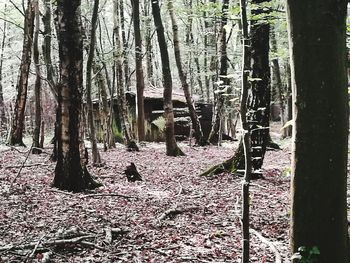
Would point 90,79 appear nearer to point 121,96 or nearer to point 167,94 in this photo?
point 167,94

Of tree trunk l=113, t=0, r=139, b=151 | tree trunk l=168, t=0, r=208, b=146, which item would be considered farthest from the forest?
tree trunk l=168, t=0, r=208, b=146

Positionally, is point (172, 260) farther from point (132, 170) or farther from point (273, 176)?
point (273, 176)

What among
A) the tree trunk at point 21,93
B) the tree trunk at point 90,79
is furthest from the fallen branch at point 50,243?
the tree trunk at point 21,93

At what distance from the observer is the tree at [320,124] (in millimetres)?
2908

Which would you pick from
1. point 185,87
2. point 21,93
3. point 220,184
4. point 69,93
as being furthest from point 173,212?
point 21,93

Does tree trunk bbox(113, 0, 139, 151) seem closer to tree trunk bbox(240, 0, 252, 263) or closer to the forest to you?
the forest

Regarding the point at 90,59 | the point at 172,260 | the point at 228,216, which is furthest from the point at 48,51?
the point at 172,260

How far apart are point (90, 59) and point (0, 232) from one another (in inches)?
261

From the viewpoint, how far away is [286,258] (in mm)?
4641

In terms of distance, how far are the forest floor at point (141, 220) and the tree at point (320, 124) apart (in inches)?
24.1

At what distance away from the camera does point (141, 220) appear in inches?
248

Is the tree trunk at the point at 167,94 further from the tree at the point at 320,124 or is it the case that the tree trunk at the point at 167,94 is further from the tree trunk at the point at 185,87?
the tree at the point at 320,124

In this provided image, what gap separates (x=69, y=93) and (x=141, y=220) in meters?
3.21

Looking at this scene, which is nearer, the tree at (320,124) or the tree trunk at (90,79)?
the tree at (320,124)
